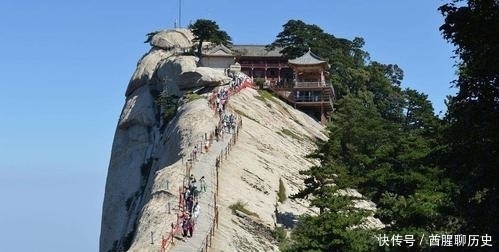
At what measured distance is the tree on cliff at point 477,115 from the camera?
17094mm

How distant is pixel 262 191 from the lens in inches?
1526

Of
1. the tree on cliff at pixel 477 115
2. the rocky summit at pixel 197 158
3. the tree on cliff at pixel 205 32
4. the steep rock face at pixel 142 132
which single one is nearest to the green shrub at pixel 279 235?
the rocky summit at pixel 197 158

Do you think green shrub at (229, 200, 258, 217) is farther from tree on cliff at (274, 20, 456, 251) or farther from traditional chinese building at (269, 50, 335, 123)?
traditional chinese building at (269, 50, 335, 123)

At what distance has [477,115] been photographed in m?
17.7

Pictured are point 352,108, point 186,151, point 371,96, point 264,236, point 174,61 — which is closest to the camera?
point 264,236

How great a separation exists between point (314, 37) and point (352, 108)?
19897 mm

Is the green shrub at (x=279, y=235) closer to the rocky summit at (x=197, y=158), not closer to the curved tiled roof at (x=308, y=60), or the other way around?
the rocky summit at (x=197, y=158)

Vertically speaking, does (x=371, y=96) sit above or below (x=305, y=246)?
above

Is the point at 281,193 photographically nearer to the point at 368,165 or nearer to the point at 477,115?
the point at 368,165

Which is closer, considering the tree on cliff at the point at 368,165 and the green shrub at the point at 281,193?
the tree on cliff at the point at 368,165

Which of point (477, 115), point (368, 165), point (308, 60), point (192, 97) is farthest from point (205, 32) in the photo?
point (477, 115)

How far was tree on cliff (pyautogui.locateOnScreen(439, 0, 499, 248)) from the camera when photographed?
673 inches

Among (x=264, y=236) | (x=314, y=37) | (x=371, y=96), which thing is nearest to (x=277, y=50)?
(x=314, y=37)

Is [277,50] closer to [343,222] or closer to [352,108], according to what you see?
[352,108]
